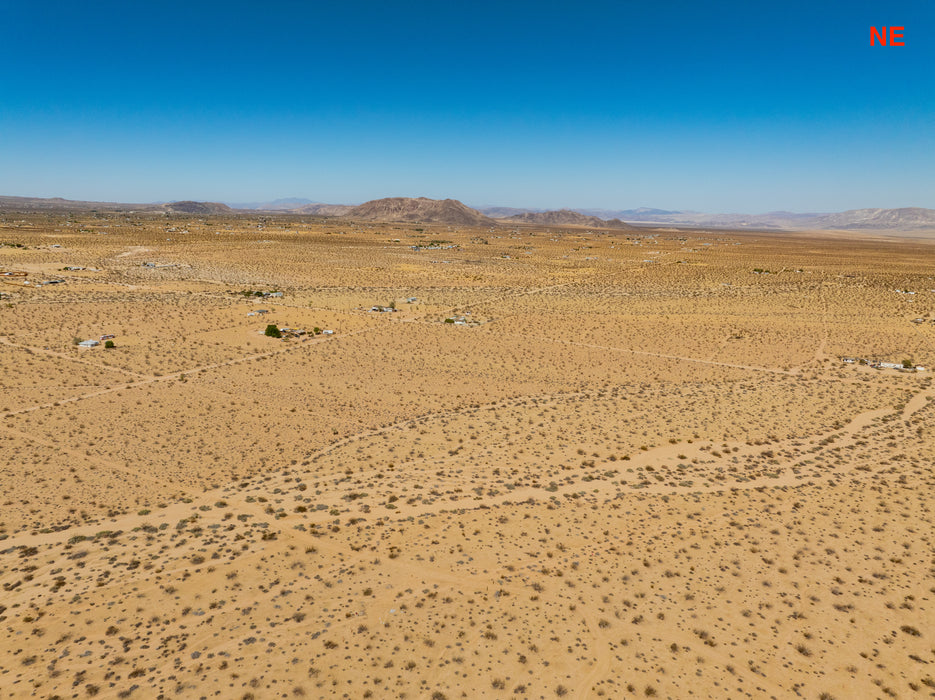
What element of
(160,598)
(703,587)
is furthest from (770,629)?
(160,598)

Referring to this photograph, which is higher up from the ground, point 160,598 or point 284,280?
point 284,280

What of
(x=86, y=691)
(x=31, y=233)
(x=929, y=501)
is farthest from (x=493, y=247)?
(x=86, y=691)

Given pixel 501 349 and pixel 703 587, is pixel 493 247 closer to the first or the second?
pixel 501 349

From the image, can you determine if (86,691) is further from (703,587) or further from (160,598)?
(703,587)

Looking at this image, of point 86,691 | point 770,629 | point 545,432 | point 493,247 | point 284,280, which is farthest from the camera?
point 493,247

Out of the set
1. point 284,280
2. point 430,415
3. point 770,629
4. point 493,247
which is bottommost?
point 770,629

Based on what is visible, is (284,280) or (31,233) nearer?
(284,280)

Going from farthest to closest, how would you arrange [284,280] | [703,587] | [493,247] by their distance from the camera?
1. [493,247]
2. [284,280]
3. [703,587]
